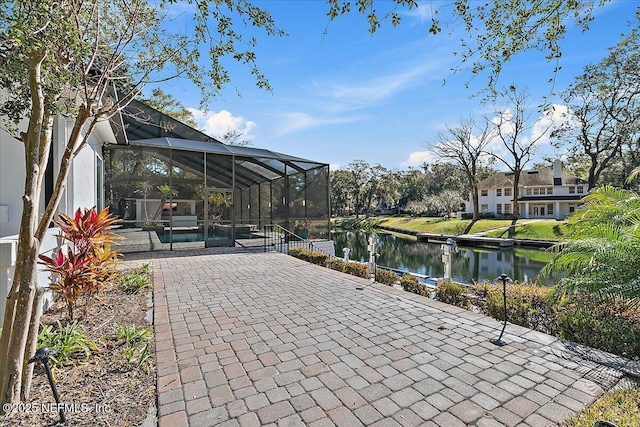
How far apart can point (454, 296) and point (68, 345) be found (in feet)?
15.9

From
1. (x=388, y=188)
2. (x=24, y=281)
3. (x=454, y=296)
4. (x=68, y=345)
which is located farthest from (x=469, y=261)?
(x=388, y=188)

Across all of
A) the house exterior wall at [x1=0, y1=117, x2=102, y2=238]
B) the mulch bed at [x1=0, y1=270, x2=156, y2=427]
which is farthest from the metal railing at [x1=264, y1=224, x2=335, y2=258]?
the mulch bed at [x1=0, y1=270, x2=156, y2=427]

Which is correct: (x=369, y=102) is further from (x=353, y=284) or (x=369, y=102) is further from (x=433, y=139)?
(x=433, y=139)

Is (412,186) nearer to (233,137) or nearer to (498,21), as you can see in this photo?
(233,137)

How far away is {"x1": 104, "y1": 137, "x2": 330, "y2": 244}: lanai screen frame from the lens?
35.4ft

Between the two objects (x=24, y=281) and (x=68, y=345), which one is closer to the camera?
(x=24, y=281)

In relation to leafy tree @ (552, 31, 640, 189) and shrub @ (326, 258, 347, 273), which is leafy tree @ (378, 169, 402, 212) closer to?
leafy tree @ (552, 31, 640, 189)

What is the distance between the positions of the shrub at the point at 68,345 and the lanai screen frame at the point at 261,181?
7.67 m

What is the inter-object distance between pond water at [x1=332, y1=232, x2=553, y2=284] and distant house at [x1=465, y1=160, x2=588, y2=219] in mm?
17330

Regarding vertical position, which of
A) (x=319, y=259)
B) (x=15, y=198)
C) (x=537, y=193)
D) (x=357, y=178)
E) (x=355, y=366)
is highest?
(x=357, y=178)

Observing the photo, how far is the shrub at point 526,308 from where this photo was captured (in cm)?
386

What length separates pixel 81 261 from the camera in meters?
3.74

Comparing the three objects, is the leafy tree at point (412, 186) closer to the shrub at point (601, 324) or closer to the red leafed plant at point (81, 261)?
the shrub at point (601, 324)

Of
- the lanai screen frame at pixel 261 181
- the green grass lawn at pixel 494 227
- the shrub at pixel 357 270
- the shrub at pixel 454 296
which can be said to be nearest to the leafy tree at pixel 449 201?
the green grass lawn at pixel 494 227
